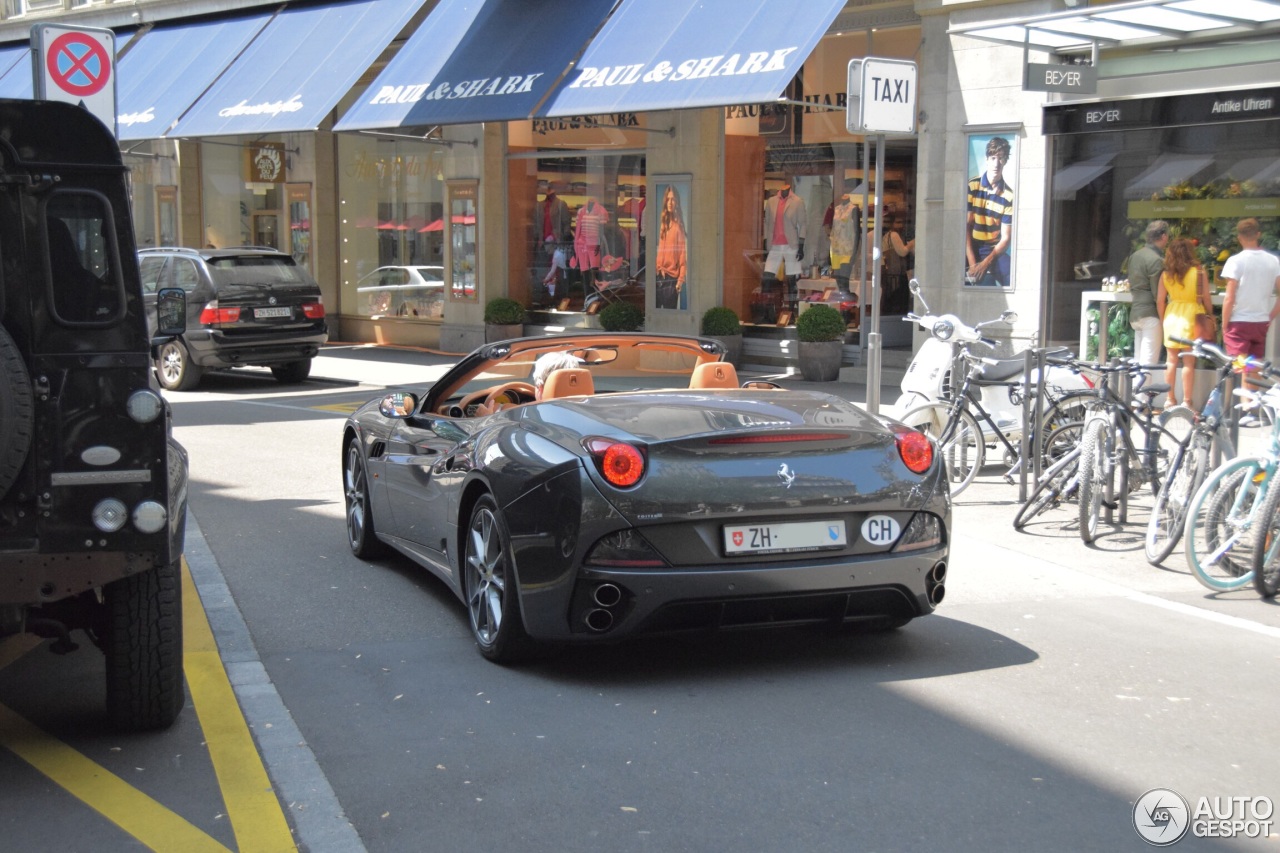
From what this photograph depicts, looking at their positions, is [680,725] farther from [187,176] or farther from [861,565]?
[187,176]

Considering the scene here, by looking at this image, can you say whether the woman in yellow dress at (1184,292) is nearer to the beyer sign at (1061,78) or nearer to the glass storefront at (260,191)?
the beyer sign at (1061,78)

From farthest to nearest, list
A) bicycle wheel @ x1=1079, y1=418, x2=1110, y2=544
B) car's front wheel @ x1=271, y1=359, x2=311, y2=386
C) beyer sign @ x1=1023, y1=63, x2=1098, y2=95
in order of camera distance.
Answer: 1. car's front wheel @ x1=271, y1=359, x2=311, y2=386
2. beyer sign @ x1=1023, y1=63, x2=1098, y2=95
3. bicycle wheel @ x1=1079, y1=418, x2=1110, y2=544

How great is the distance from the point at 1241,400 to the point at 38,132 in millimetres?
6518

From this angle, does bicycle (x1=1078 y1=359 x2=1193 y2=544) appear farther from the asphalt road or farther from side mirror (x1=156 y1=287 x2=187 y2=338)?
side mirror (x1=156 y1=287 x2=187 y2=338)

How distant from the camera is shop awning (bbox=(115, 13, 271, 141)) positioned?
2558cm

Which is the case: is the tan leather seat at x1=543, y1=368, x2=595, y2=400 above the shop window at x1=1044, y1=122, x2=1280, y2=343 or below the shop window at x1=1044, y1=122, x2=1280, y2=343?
below

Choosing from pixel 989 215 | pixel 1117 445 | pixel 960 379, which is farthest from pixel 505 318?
pixel 1117 445

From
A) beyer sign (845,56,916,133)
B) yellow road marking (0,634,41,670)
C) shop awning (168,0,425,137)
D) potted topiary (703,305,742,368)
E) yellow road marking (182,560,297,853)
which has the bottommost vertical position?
yellow road marking (0,634,41,670)

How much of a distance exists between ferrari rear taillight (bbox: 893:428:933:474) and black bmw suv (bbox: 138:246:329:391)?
14.5m

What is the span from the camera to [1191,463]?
26.3 feet

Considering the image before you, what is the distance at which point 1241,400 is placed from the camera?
8383 millimetres

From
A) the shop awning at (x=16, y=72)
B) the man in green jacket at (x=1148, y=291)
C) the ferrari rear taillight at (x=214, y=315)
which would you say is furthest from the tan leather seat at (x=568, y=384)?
the shop awning at (x=16, y=72)

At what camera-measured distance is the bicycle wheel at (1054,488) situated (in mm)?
8875

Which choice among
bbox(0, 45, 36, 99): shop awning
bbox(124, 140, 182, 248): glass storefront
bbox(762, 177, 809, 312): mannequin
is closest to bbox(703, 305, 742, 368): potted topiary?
bbox(762, 177, 809, 312): mannequin
